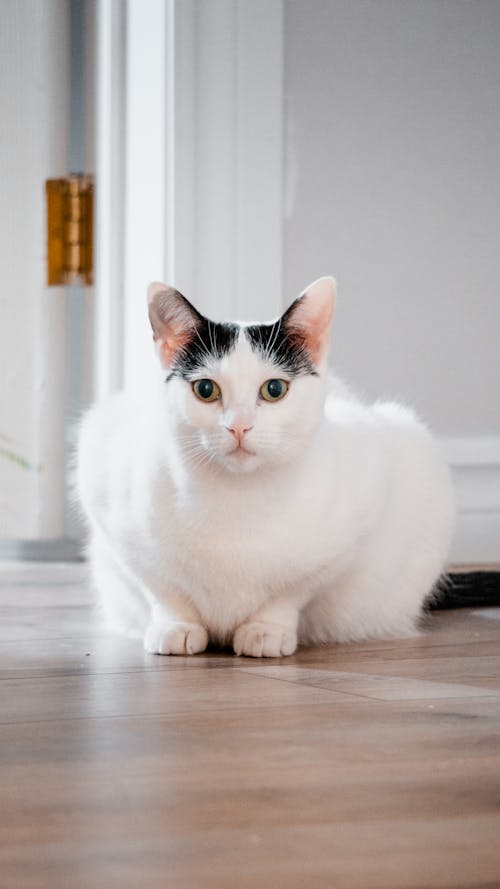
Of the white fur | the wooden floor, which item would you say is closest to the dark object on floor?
the white fur

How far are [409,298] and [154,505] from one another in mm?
1002

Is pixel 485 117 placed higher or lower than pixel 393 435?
higher

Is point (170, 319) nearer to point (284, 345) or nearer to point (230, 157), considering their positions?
point (284, 345)

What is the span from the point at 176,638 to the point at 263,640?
0.35ft

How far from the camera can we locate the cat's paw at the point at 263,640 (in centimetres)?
143

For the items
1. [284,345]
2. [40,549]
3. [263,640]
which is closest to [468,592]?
Answer: [263,640]

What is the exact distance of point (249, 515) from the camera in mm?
1419

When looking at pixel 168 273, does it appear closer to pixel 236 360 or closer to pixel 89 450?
pixel 89 450

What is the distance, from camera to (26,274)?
2.43 meters

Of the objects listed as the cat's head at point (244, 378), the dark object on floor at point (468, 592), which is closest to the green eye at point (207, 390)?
the cat's head at point (244, 378)

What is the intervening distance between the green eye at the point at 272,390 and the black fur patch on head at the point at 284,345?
0.06 feet

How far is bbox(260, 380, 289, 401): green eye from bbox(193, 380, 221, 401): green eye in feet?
0.17

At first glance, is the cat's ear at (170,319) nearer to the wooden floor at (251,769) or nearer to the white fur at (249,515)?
the white fur at (249,515)

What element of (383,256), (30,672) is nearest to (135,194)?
(383,256)
